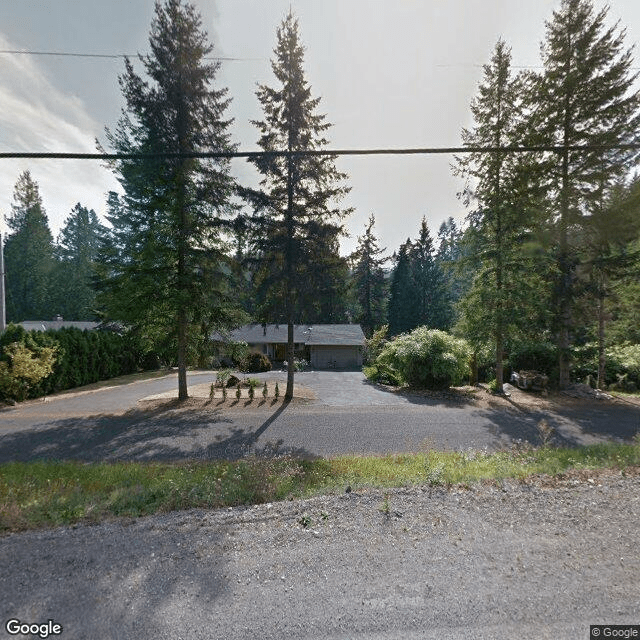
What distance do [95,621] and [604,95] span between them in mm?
20088

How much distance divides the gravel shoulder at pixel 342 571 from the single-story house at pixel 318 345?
2611 centimetres

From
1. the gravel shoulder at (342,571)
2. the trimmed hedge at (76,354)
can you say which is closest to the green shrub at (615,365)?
the gravel shoulder at (342,571)

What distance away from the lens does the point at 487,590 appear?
9.05ft

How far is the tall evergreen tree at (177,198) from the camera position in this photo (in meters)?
11.5

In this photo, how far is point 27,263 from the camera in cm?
3984

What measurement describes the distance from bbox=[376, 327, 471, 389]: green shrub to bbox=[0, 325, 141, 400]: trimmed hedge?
12578mm

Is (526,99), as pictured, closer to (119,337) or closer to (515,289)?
(515,289)

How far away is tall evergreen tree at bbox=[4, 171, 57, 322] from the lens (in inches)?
1545

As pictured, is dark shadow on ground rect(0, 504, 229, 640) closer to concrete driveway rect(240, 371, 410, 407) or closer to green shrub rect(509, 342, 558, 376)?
concrete driveway rect(240, 371, 410, 407)

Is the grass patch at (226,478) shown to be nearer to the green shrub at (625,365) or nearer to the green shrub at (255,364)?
the green shrub at (625,365)

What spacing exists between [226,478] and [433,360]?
1189 cm

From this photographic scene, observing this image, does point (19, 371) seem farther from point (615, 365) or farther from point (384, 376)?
point (615, 365)

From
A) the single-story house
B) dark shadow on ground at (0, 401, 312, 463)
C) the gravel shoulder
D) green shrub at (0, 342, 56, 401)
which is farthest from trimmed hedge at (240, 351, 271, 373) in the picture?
the gravel shoulder

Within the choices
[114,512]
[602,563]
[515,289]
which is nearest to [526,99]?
[515,289]
